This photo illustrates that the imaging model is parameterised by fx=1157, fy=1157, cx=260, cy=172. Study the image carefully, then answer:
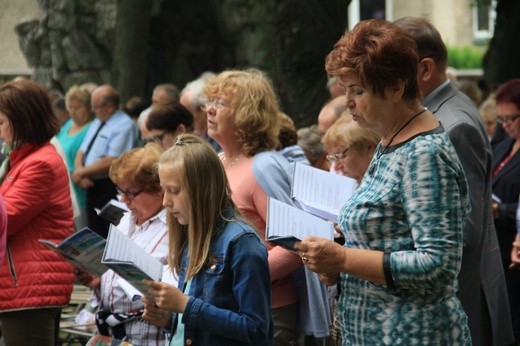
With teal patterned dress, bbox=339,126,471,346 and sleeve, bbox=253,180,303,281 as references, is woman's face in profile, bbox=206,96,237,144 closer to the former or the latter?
sleeve, bbox=253,180,303,281

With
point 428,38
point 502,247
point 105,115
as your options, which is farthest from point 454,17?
point 428,38

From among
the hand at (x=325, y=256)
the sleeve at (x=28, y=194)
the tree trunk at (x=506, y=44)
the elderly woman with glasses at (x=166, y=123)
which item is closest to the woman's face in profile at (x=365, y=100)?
the hand at (x=325, y=256)

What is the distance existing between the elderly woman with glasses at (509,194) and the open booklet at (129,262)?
3.36 metres

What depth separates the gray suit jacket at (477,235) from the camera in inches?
171

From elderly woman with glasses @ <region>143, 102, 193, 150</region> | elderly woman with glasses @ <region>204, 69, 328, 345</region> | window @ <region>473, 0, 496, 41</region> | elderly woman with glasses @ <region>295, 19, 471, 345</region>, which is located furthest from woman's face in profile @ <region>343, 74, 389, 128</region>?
window @ <region>473, 0, 496, 41</region>

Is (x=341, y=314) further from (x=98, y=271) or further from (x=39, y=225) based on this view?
(x=39, y=225)

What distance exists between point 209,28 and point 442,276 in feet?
64.5

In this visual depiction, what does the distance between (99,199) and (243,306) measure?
25.0 ft

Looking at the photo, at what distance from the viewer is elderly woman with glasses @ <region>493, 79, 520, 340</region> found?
278 inches

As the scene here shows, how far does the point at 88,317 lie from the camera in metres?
6.34

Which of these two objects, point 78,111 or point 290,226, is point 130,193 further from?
point 78,111

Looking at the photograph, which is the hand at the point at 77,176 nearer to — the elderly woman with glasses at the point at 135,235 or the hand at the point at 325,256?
the elderly woman with glasses at the point at 135,235

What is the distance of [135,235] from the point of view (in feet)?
17.9

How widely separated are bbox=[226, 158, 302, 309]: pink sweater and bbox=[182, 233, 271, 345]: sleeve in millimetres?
959
